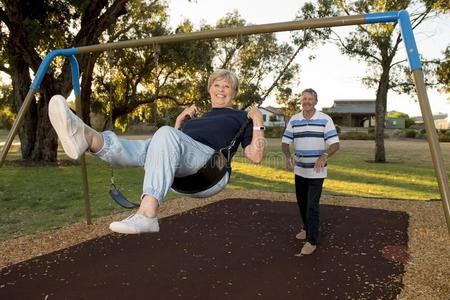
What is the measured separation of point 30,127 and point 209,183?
13338 mm

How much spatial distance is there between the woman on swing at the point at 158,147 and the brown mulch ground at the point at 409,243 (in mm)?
1863

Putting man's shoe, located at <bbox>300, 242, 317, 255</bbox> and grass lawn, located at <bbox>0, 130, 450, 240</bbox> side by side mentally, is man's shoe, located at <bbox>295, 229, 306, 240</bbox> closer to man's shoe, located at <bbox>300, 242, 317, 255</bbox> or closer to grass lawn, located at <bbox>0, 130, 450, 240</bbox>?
man's shoe, located at <bbox>300, 242, 317, 255</bbox>

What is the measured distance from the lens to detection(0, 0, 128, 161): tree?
12.9 metres

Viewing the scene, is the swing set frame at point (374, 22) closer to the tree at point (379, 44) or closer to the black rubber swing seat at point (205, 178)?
the black rubber swing seat at point (205, 178)

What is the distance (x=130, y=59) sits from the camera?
61.8 ft

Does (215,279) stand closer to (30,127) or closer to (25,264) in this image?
(25,264)

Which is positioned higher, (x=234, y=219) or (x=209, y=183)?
(x=209, y=183)

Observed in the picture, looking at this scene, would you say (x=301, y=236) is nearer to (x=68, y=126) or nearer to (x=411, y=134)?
(x=68, y=126)

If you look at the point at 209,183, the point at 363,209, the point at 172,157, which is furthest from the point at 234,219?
the point at 172,157

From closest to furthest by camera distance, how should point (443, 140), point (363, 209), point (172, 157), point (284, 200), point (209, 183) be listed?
point (172, 157) → point (209, 183) → point (363, 209) → point (284, 200) → point (443, 140)

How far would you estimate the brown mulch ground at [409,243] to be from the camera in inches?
155

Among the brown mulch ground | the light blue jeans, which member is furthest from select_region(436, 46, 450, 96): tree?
the light blue jeans

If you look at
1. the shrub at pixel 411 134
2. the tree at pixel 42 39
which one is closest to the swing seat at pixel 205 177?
the tree at pixel 42 39

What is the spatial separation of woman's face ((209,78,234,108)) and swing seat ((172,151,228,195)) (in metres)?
0.67
